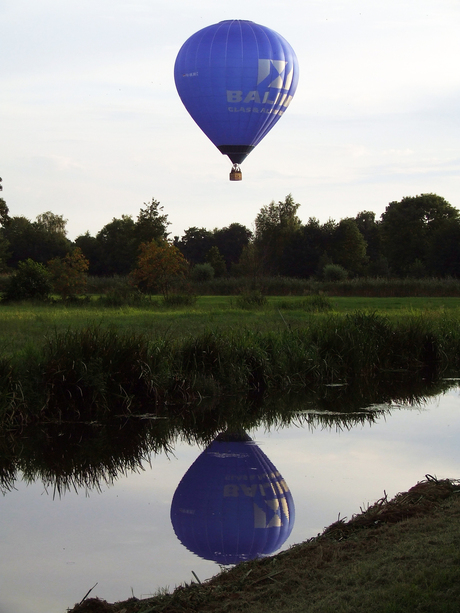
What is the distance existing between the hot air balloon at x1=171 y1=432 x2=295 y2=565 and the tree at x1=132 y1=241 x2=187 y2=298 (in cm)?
2098

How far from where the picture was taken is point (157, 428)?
963 cm

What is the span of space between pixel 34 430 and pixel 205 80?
62.6ft

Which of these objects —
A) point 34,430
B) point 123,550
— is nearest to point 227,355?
point 34,430

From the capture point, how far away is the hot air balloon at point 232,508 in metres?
5.63

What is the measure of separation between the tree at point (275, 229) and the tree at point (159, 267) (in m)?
38.9

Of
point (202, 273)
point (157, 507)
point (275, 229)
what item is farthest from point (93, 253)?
point (157, 507)

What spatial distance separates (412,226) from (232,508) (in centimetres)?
6621

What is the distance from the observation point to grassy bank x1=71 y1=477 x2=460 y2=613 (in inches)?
148

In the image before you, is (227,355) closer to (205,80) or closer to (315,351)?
(315,351)

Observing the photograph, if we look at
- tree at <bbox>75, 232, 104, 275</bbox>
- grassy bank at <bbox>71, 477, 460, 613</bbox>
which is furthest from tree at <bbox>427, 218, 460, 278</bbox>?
grassy bank at <bbox>71, 477, 460, 613</bbox>

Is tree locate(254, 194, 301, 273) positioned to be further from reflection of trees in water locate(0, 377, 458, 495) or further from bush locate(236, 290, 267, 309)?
reflection of trees in water locate(0, 377, 458, 495)

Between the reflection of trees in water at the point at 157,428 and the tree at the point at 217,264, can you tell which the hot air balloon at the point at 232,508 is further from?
the tree at the point at 217,264

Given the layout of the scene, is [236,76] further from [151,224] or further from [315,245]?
[315,245]

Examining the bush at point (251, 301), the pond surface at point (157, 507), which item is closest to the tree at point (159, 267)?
the bush at point (251, 301)
